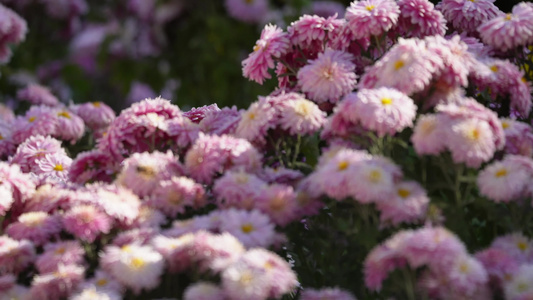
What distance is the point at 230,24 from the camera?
5785 mm

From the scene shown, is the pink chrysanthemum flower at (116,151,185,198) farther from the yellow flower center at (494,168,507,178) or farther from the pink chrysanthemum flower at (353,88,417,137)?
the yellow flower center at (494,168,507,178)

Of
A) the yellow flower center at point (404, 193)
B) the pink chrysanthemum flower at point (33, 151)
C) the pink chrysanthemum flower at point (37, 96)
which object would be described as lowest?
the pink chrysanthemum flower at point (37, 96)

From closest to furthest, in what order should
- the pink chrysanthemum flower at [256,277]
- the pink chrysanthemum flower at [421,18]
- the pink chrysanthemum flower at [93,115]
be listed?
the pink chrysanthemum flower at [256,277]
the pink chrysanthemum flower at [421,18]
the pink chrysanthemum flower at [93,115]

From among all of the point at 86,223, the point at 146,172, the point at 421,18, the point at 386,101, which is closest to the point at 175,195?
the point at 146,172

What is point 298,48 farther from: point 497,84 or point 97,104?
point 97,104

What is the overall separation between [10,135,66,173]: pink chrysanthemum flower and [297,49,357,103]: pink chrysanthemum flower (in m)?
1.00

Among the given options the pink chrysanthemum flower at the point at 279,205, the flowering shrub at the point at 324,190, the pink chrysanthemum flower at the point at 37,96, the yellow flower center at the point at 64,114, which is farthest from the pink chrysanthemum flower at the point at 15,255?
the pink chrysanthemum flower at the point at 37,96

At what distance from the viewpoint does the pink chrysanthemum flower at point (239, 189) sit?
76.2 inches

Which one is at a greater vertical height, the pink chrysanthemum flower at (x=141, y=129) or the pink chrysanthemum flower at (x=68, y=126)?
the pink chrysanthemum flower at (x=141, y=129)

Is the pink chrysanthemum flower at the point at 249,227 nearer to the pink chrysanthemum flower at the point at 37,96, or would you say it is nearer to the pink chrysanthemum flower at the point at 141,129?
the pink chrysanthemum flower at the point at 141,129

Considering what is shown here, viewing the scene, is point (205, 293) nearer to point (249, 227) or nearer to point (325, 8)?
point (249, 227)

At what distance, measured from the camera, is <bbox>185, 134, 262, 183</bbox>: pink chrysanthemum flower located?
206 centimetres

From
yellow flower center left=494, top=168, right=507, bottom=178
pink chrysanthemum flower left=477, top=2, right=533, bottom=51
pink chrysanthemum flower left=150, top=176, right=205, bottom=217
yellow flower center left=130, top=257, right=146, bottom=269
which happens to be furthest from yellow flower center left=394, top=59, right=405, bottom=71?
yellow flower center left=130, top=257, right=146, bottom=269

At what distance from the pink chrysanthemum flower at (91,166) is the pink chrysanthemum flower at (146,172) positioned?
0.24 metres
